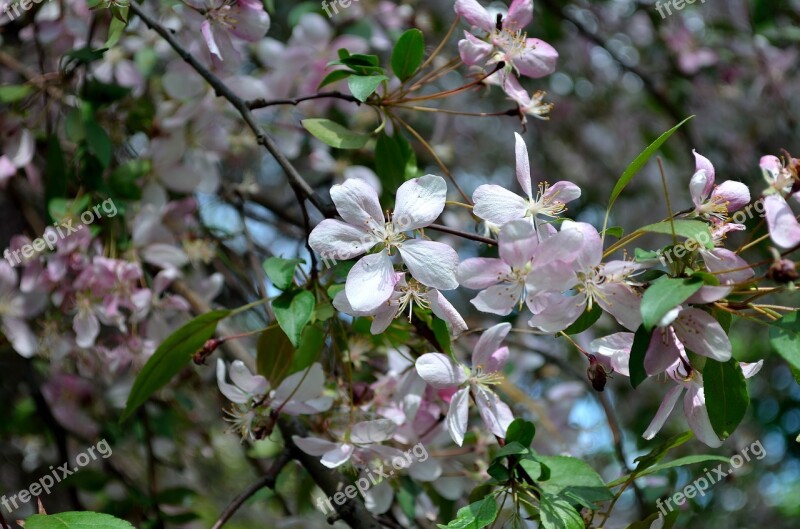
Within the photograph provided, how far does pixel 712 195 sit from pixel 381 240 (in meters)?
0.33

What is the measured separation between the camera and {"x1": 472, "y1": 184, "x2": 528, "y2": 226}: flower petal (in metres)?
0.78

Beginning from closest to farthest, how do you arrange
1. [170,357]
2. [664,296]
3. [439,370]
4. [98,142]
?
[664,296] < [439,370] < [170,357] < [98,142]

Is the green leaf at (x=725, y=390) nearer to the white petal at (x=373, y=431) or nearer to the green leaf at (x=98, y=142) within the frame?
the white petal at (x=373, y=431)

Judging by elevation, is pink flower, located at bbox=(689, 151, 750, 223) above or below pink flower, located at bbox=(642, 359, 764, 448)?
above

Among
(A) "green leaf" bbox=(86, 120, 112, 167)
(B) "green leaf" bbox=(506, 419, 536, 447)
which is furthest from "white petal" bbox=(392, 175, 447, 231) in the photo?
(A) "green leaf" bbox=(86, 120, 112, 167)

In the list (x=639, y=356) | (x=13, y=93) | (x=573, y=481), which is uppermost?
(x=13, y=93)

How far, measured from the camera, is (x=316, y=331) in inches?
35.7

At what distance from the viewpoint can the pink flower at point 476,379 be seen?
2.72 ft

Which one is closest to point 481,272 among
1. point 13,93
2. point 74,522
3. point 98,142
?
point 74,522

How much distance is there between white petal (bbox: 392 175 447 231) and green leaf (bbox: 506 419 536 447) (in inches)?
9.2

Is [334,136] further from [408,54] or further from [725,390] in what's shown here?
[725,390]

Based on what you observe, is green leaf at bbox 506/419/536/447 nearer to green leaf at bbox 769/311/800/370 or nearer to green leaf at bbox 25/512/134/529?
green leaf at bbox 769/311/800/370

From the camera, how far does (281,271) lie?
2.82 feet

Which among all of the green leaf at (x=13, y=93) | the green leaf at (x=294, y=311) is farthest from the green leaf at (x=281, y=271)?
the green leaf at (x=13, y=93)
